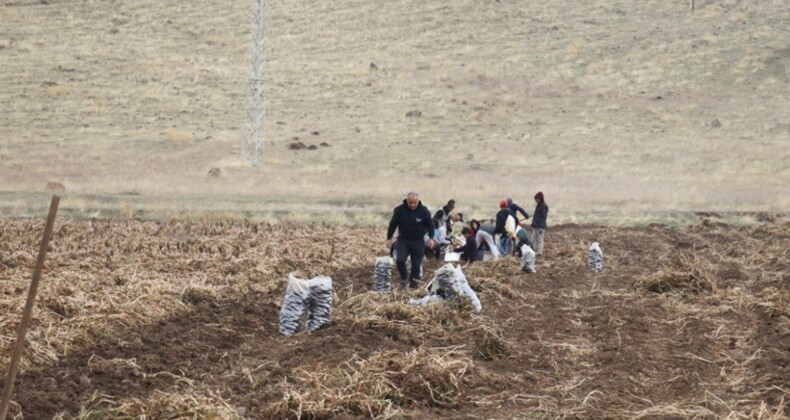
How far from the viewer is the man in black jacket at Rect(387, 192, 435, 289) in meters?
16.7

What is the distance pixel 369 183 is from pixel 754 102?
27073mm

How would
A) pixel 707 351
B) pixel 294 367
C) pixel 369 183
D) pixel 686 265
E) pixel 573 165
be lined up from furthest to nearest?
pixel 573 165, pixel 369 183, pixel 686 265, pixel 707 351, pixel 294 367

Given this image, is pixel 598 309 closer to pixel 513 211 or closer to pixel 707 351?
pixel 707 351

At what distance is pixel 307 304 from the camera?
13.4 metres

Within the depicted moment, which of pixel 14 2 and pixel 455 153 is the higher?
pixel 14 2

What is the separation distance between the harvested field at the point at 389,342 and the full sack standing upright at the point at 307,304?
0.18 m

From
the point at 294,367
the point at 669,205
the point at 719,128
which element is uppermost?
the point at 719,128

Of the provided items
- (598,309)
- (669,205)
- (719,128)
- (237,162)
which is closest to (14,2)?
(237,162)

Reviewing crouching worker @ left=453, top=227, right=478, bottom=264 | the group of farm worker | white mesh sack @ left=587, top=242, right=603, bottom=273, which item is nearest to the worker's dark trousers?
the group of farm worker

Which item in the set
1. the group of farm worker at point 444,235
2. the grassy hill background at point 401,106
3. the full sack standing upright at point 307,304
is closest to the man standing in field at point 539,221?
the group of farm worker at point 444,235

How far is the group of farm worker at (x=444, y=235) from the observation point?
1678 cm

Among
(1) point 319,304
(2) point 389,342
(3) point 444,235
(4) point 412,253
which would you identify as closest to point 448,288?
(1) point 319,304

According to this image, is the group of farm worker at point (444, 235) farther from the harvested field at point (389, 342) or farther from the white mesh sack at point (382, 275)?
the harvested field at point (389, 342)

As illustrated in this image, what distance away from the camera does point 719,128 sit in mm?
59219
